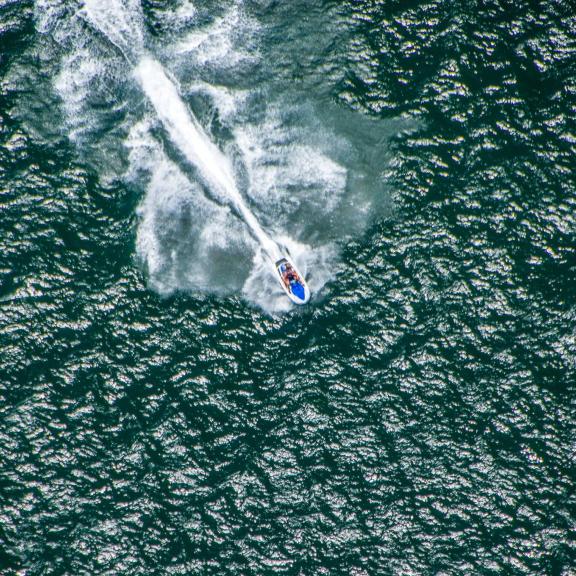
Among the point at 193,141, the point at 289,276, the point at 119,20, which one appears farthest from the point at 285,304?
the point at 119,20

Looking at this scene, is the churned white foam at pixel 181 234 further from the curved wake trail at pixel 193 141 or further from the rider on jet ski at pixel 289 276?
the rider on jet ski at pixel 289 276

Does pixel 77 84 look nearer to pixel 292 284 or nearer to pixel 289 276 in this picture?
pixel 289 276

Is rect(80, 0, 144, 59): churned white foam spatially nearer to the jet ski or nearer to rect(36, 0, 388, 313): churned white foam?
rect(36, 0, 388, 313): churned white foam

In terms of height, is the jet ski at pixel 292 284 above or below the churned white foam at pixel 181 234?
below

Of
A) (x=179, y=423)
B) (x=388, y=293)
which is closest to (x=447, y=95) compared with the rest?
(x=388, y=293)

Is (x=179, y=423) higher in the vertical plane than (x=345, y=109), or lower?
lower

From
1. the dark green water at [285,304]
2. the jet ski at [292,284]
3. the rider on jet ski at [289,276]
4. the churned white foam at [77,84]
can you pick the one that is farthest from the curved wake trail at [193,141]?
the churned white foam at [77,84]

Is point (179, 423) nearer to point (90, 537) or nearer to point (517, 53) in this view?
point (90, 537)
